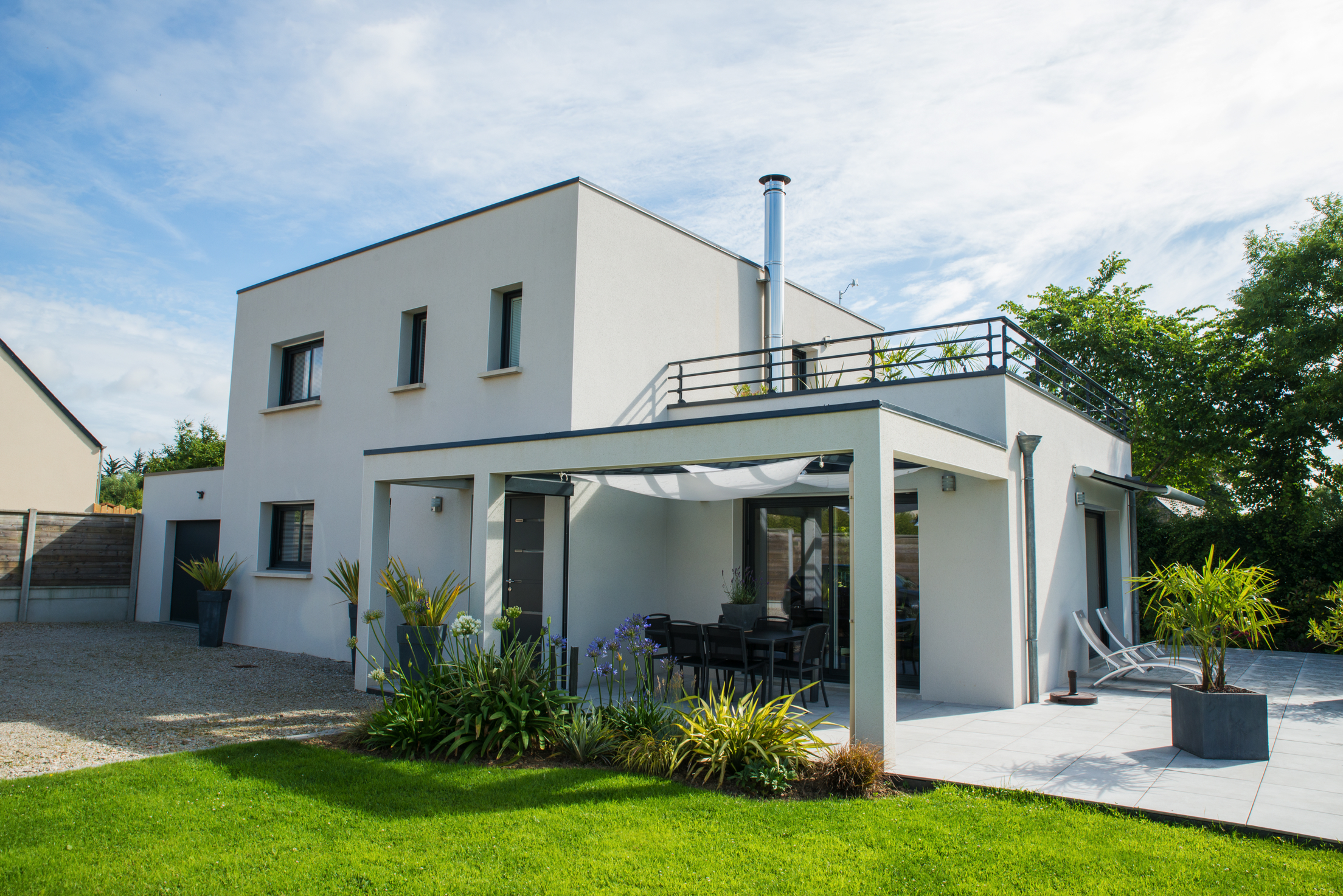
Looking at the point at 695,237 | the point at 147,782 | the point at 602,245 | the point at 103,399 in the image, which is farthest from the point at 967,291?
the point at 103,399

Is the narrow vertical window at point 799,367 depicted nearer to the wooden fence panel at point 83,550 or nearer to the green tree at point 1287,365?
the green tree at point 1287,365

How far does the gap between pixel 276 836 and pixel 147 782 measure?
1727 millimetres

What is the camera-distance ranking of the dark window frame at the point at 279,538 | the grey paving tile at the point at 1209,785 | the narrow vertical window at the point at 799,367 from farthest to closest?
the narrow vertical window at the point at 799,367
the dark window frame at the point at 279,538
the grey paving tile at the point at 1209,785

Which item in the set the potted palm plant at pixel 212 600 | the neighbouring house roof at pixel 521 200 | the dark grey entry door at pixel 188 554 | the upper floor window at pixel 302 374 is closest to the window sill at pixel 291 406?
the upper floor window at pixel 302 374

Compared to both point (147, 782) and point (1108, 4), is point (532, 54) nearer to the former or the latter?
point (1108, 4)

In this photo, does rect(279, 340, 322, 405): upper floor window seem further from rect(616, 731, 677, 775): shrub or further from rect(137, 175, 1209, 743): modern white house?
rect(616, 731, 677, 775): shrub

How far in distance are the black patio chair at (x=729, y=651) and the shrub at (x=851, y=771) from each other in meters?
2.61

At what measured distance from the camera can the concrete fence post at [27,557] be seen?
15.6 metres

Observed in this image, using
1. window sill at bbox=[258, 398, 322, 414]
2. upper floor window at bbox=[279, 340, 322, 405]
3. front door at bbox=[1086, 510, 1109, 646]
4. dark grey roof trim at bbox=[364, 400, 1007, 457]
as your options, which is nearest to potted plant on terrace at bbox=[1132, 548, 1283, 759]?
dark grey roof trim at bbox=[364, 400, 1007, 457]

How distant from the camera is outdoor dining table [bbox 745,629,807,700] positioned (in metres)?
8.24

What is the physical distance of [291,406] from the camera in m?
13.7

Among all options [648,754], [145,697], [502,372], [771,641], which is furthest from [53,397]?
[648,754]

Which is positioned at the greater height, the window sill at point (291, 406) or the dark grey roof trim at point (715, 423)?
the window sill at point (291, 406)

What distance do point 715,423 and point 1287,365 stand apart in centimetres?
1560
